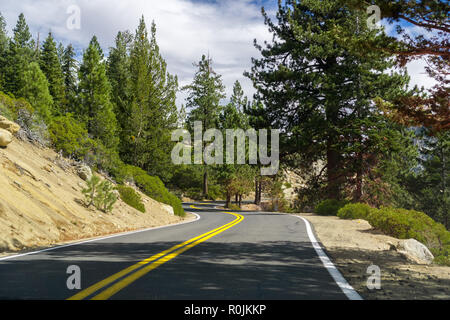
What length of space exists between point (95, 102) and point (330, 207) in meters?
18.0

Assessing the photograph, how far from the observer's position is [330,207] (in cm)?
2547

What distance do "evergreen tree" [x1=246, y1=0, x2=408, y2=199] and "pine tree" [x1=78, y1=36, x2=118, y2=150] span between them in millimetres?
11459

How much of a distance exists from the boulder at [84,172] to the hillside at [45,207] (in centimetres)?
30

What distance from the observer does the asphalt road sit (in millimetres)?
4723

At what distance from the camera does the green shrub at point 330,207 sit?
25.1m

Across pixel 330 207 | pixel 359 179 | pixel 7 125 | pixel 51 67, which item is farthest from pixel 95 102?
pixel 51 67

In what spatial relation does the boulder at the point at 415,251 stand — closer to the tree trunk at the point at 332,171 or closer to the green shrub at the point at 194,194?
the tree trunk at the point at 332,171

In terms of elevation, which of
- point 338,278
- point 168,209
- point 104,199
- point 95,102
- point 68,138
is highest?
point 95,102

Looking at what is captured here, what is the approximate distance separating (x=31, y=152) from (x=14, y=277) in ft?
46.1

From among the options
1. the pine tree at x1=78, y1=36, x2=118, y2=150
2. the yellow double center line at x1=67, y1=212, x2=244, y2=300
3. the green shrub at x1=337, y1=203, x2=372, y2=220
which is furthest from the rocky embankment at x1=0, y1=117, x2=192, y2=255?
the green shrub at x1=337, y1=203, x2=372, y2=220

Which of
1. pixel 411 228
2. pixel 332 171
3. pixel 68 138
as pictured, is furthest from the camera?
pixel 332 171

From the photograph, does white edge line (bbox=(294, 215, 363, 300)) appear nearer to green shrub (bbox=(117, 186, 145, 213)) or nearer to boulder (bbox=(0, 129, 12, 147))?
boulder (bbox=(0, 129, 12, 147))

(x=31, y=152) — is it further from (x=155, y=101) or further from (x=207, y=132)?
(x=207, y=132)

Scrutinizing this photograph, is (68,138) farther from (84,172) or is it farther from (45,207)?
(45,207)
